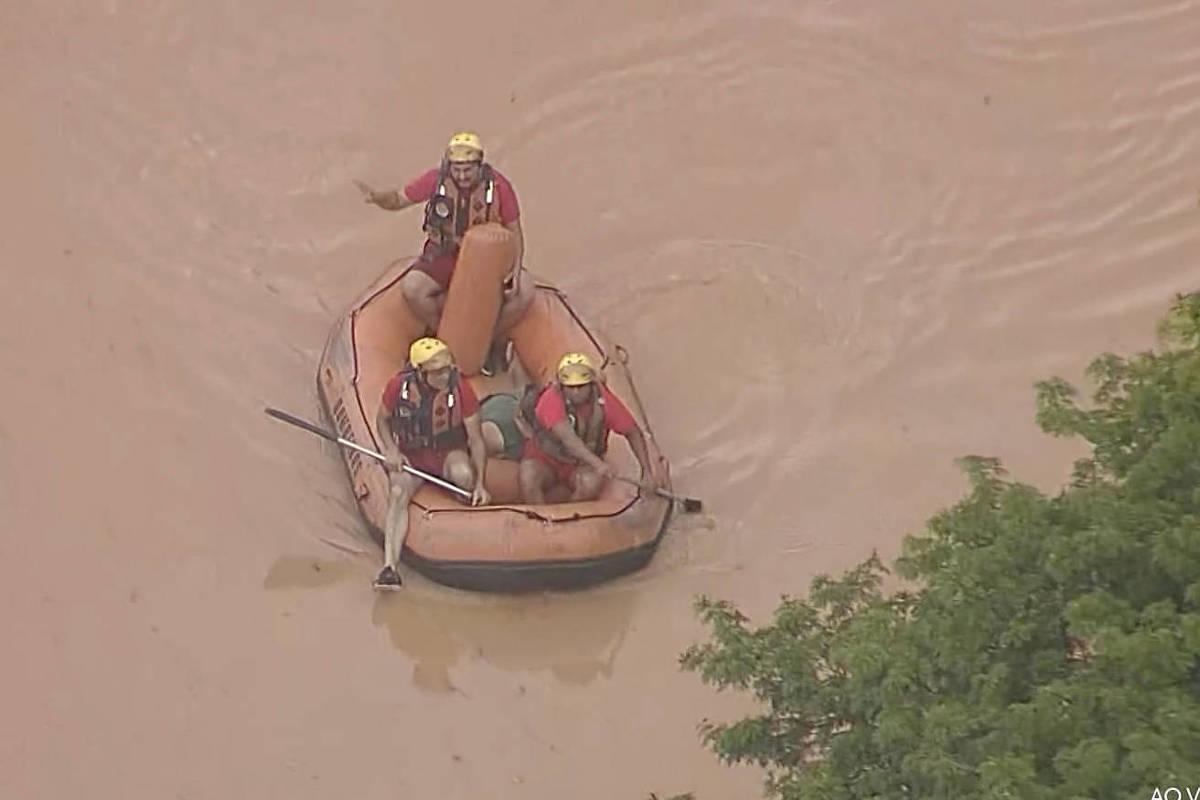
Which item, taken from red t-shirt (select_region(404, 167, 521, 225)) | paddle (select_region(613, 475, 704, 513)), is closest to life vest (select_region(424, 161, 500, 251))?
red t-shirt (select_region(404, 167, 521, 225))

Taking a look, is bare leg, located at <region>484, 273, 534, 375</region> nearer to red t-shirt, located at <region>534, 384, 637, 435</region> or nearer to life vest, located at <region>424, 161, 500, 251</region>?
life vest, located at <region>424, 161, 500, 251</region>

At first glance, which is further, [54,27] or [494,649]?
[54,27]

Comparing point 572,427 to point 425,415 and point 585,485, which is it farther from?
point 425,415

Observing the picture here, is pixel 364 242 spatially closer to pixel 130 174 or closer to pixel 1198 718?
pixel 130 174

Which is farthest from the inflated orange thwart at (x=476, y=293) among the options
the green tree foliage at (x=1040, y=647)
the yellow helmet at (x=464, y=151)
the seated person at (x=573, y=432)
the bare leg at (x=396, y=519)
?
the green tree foliage at (x=1040, y=647)

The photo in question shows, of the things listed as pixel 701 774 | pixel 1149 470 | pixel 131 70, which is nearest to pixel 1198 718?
pixel 1149 470

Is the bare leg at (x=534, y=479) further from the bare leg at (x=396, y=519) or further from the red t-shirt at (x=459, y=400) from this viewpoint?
the bare leg at (x=396, y=519)

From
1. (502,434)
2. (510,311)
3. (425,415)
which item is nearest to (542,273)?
(510,311)
